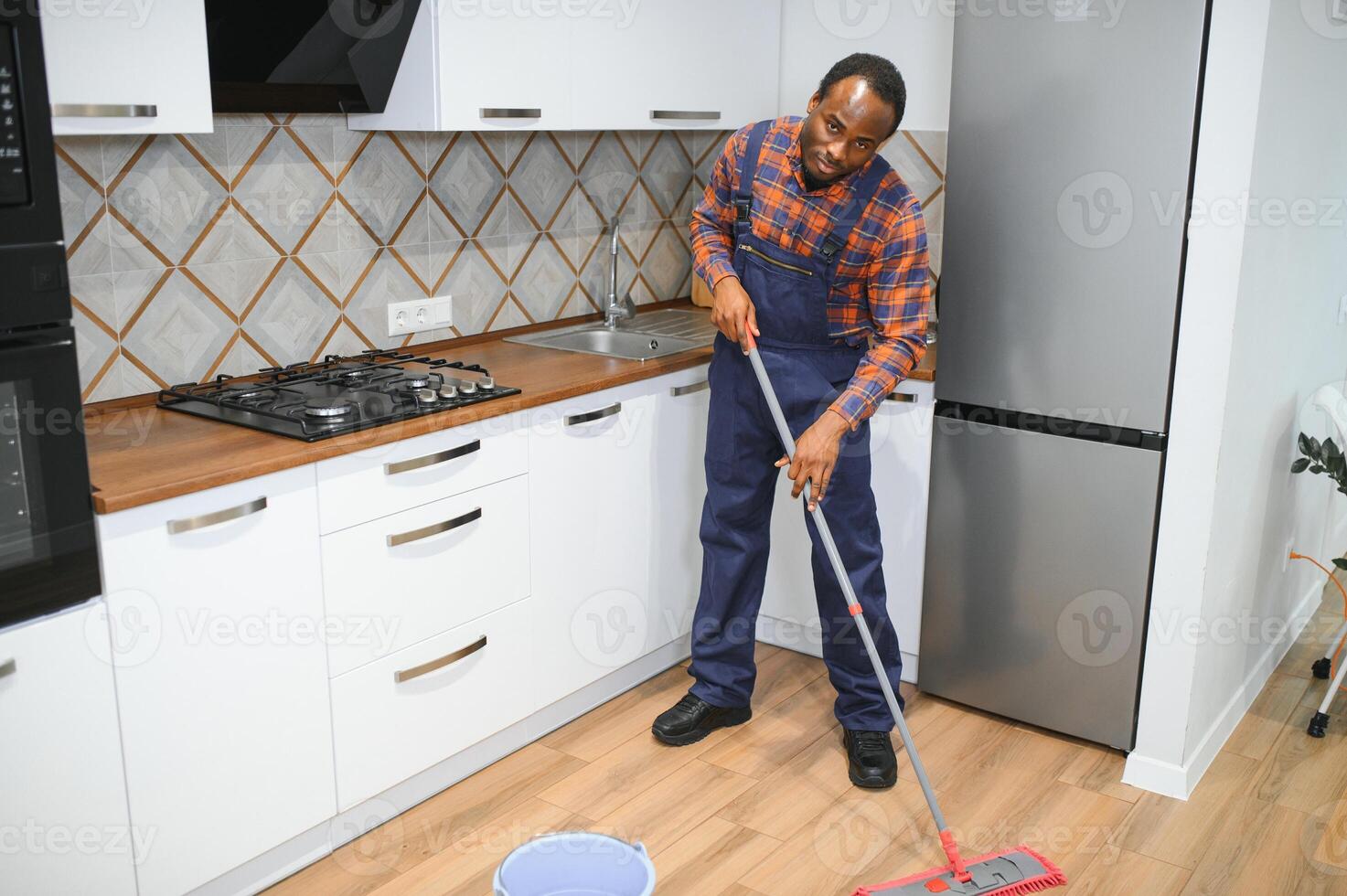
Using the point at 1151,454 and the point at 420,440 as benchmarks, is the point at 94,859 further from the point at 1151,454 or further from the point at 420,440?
the point at 1151,454

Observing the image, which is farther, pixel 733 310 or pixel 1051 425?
pixel 1051 425

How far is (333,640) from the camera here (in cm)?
216

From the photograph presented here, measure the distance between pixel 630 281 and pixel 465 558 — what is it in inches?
49.8

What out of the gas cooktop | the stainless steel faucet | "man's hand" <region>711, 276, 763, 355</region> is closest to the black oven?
the gas cooktop

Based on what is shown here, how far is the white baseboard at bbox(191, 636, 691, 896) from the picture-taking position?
84.4 inches

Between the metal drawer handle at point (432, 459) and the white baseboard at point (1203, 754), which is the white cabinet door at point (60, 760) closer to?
the metal drawer handle at point (432, 459)

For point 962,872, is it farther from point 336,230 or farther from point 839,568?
point 336,230

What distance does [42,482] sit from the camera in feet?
5.66

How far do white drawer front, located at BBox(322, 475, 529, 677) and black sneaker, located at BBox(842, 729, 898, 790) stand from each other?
0.78 metres

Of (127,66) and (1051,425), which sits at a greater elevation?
(127,66)

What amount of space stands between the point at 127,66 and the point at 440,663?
1.19 metres

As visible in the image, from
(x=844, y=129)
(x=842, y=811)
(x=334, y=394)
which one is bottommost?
(x=842, y=811)

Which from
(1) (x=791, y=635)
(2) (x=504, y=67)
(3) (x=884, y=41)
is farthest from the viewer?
(1) (x=791, y=635)

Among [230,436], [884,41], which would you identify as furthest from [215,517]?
[884,41]
